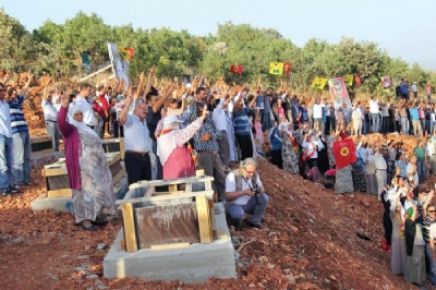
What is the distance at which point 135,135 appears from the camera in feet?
26.0

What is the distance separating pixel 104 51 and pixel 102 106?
21693mm

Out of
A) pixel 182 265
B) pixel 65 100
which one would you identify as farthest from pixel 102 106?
pixel 182 265

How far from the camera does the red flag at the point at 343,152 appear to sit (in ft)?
54.7

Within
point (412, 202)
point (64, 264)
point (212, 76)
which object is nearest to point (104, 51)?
point (212, 76)

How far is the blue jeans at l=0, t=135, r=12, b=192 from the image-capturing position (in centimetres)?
962

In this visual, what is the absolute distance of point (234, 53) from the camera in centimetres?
4541

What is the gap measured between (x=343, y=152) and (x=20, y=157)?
31.3ft

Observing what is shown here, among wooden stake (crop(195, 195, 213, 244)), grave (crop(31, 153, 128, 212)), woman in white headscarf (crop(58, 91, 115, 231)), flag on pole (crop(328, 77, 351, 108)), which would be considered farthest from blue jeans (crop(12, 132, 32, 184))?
flag on pole (crop(328, 77, 351, 108))

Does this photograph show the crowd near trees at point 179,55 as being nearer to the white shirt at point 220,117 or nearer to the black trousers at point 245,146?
the black trousers at point 245,146

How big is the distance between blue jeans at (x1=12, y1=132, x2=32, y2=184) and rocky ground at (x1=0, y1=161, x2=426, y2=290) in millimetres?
290

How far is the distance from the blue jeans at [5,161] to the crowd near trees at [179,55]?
1648cm

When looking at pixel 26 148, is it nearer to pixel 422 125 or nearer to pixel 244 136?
pixel 244 136

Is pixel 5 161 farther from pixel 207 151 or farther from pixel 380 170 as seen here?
pixel 380 170

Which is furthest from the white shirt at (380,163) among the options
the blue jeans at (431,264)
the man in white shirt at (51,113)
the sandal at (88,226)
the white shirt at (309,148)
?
the sandal at (88,226)
